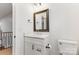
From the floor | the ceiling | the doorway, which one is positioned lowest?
the floor

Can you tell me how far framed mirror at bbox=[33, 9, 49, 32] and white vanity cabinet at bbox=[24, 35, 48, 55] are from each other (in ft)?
0.29

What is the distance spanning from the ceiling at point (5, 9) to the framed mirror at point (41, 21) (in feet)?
0.92

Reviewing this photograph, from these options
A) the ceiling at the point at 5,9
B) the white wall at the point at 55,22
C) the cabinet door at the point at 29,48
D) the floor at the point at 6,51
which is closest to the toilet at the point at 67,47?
the white wall at the point at 55,22

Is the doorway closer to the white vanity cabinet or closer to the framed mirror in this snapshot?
the white vanity cabinet

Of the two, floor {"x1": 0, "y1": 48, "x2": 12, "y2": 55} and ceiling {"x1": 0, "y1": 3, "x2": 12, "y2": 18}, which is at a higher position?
ceiling {"x1": 0, "y1": 3, "x2": 12, "y2": 18}

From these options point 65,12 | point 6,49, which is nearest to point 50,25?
point 65,12

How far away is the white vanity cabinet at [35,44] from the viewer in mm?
1399

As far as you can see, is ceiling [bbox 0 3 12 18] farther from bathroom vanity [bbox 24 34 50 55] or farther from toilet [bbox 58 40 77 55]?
toilet [bbox 58 40 77 55]

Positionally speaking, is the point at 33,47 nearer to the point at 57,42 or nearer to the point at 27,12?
the point at 57,42

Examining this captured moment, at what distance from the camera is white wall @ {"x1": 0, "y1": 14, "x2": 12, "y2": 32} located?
1.40m

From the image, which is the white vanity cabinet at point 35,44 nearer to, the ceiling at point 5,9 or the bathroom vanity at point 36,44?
the bathroom vanity at point 36,44

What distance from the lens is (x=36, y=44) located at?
142 cm

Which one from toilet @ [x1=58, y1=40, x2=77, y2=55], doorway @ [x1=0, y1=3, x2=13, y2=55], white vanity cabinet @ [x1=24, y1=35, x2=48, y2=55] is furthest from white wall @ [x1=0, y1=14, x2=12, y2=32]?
toilet @ [x1=58, y1=40, x2=77, y2=55]

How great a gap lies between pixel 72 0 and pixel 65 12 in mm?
171
